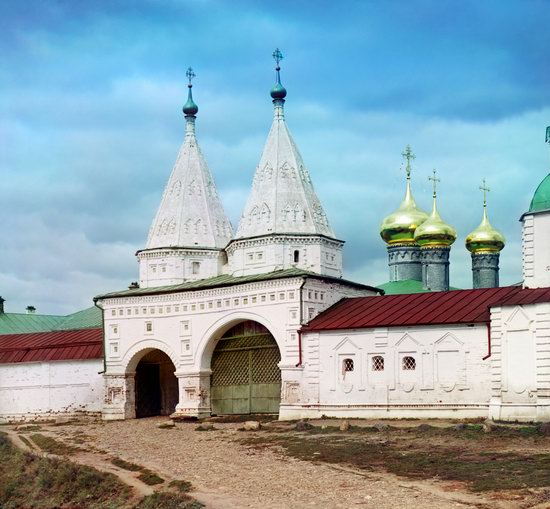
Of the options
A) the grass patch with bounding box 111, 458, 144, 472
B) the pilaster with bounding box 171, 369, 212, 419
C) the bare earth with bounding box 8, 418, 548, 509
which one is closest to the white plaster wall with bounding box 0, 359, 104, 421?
the pilaster with bounding box 171, 369, 212, 419

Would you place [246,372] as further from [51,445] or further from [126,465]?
[126,465]

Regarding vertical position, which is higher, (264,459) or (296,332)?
(296,332)

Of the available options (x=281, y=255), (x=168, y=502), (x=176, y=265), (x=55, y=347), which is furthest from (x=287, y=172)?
(x=168, y=502)

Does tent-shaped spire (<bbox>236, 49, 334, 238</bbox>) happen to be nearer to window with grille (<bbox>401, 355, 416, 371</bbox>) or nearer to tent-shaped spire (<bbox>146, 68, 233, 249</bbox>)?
tent-shaped spire (<bbox>146, 68, 233, 249</bbox>)

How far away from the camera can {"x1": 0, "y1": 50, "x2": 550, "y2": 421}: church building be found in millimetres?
21641

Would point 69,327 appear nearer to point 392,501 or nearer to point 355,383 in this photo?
point 355,383

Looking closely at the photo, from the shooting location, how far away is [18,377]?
32.1 metres

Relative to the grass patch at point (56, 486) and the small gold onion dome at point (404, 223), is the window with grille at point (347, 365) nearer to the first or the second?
the grass patch at point (56, 486)

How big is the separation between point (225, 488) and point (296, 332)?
427 inches

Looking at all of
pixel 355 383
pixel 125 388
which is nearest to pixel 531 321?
pixel 355 383

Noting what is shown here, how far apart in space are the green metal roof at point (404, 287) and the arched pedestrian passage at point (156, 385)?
43.3 ft

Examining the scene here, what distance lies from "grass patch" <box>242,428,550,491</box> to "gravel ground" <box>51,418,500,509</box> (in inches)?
21.5

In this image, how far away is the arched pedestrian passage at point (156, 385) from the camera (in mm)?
30891

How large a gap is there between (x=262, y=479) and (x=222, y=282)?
41.5ft
